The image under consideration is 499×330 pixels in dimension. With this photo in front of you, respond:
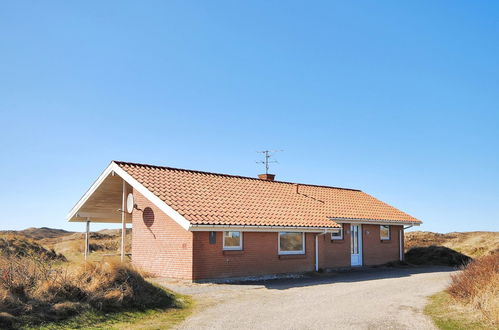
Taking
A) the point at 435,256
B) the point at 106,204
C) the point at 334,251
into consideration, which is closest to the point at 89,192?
the point at 106,204

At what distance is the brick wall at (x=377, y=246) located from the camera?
83.5 ft

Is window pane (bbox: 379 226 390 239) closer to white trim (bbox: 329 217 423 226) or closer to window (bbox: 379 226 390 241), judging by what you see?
window (bbox: 379 226 390 241)

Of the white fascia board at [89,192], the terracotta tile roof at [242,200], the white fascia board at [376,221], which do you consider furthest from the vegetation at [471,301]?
the white fascia board at [89,192]

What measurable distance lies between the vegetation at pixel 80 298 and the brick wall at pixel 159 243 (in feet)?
13.8

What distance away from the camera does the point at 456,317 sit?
1091 cm

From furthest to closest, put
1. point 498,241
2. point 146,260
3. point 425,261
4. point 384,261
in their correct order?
point 498,241 < point 425,261 < point 384,261 < point 146,260

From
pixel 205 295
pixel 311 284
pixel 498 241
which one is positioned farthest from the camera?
pixel 498 241

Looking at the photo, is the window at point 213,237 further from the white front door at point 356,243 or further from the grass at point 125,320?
the white front door at point 356,243

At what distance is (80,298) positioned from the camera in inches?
437

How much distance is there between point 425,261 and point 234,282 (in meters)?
16.3

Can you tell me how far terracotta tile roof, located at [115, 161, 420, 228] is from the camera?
17.9 meters

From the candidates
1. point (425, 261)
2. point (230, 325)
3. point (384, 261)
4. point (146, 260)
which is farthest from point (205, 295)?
point (425, 261)

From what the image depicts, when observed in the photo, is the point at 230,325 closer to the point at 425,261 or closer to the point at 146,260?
the point at 146,260

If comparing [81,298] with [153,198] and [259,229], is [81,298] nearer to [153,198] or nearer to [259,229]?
[153,198]
